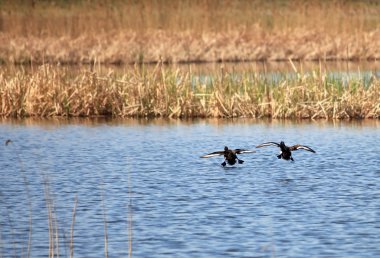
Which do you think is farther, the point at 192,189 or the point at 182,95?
the point at 182,95

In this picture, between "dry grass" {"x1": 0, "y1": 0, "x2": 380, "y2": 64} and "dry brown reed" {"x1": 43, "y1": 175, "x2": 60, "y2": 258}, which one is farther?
"dry grass" {"x1": 0, "y1": 0, "x2": 380, "y2": 64}

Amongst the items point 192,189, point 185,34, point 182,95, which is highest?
point 185,34

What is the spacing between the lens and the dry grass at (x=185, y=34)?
38719 mm

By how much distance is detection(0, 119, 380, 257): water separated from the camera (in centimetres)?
1069

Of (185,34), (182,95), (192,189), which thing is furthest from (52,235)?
(185,34)

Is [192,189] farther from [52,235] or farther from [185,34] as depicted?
[185,34]

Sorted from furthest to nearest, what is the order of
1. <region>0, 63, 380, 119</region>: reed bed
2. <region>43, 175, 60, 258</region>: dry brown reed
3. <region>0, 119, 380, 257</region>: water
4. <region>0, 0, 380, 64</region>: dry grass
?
<region>0, 0, 380, 64</region>: dry grass → <region>0, 63, 380, 119</region>: reed bed → <region>0, 119, 380, 257</region>: water → <region>43, 175, 60, 258</region>: dry brown reed

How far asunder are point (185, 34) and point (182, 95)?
17.2 m

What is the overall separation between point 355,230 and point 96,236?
2.78 meters

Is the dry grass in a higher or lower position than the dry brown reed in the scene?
higher

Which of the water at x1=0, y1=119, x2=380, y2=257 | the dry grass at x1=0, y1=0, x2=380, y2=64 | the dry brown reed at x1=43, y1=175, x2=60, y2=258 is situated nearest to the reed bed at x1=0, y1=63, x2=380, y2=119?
the water at x1=0, y1=119, x2=380, y2=257

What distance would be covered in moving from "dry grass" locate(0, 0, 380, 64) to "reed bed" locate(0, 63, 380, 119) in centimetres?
1157

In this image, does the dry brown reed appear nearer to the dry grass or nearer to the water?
the water

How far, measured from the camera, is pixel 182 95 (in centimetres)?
2394
